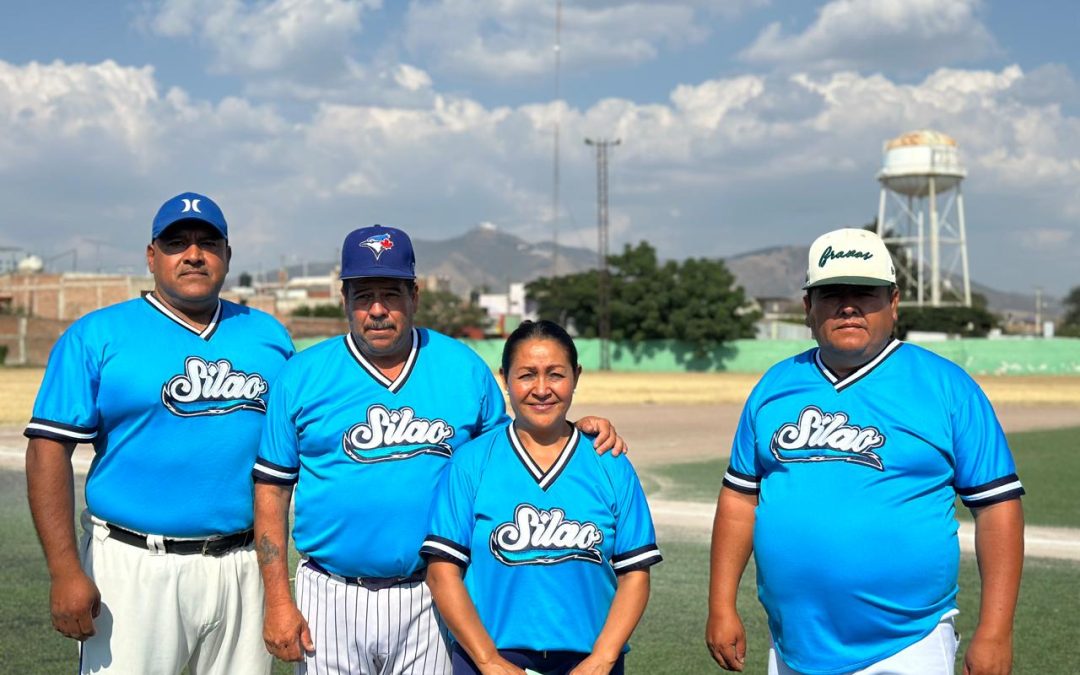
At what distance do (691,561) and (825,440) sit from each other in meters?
5.89

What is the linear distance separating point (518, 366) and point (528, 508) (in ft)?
1.44

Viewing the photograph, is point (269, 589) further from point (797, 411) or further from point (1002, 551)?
point (1002, 551)

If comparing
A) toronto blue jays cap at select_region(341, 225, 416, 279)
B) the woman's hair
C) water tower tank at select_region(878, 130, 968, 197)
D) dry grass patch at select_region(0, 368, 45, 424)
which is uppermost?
water tower tank at select_region(878, 130, 968, 197)

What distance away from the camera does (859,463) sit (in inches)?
133

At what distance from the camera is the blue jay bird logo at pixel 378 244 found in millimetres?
3679

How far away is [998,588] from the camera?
10.9 feet

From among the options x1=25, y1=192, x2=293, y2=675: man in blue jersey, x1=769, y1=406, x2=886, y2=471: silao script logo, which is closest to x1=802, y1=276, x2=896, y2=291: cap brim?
x1=769, y1=406, x2=886, y2=471: silao script logo

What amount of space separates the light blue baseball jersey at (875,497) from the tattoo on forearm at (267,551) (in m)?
1.59

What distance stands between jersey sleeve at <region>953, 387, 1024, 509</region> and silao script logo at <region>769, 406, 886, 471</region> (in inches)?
9.4

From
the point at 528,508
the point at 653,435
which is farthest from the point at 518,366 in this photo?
the point at 653,435

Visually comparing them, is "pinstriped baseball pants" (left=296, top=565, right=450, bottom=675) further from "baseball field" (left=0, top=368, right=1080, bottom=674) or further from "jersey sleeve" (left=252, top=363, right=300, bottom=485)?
"baseball field" (left=0, top=368, right=1080, bottom=674)

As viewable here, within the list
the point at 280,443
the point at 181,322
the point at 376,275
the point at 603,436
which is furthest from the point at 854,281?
the point at 181,322

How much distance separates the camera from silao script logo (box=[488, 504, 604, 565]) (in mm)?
3301

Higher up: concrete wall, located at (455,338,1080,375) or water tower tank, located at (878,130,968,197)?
water tower tank, located at (878,130,968,197)
